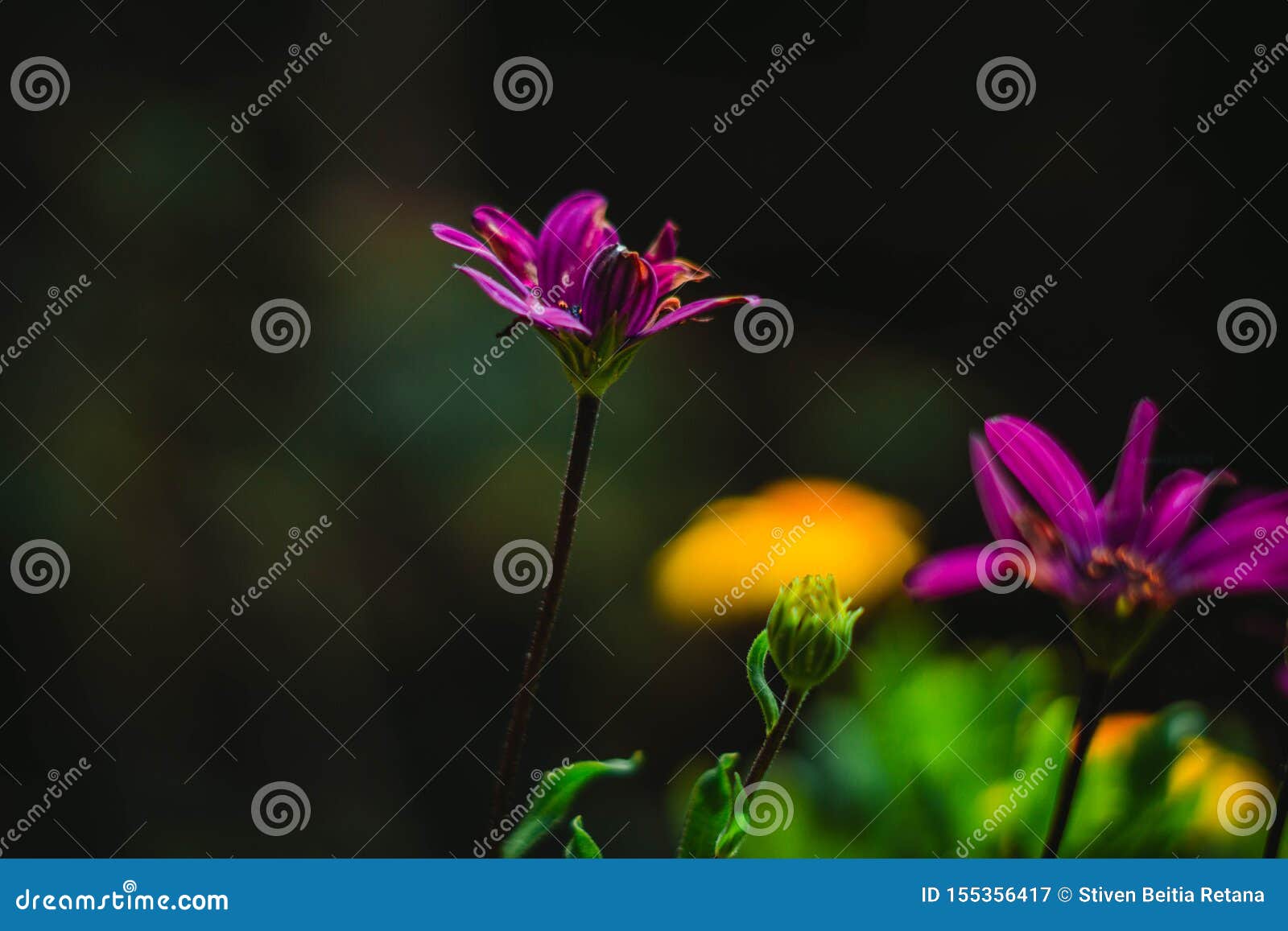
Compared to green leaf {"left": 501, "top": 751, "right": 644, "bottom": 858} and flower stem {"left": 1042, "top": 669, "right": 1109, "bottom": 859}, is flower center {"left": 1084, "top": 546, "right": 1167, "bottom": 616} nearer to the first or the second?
flower stem {"left": 1042, "top": 669, "right": 1109, "bottom": 859}

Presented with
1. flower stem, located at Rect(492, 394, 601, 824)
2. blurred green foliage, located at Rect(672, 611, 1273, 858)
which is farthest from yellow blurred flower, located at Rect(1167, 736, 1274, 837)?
flower stem, located at Rect(492, 394, 601, 824)

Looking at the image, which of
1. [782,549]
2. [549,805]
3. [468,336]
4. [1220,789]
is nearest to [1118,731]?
[1220,789]

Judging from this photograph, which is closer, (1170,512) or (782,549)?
(1170,512)

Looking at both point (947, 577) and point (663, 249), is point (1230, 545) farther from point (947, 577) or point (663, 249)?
point (663, 249)

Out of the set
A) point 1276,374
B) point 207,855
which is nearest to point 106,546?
point 207,855

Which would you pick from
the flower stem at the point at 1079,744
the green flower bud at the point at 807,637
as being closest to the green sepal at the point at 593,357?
the green flower bud at the point at 807,637
